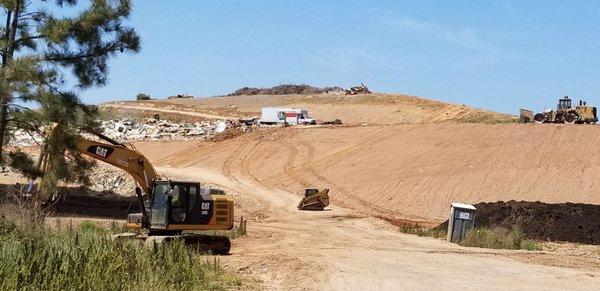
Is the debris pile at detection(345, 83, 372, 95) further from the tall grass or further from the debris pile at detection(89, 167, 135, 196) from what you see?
the tall grass

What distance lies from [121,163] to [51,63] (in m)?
4.72

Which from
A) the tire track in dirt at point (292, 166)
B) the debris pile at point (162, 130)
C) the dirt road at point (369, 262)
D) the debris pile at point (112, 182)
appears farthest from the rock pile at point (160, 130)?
the dirt road at point (369, 262)

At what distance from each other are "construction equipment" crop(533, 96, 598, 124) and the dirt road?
1394 inches

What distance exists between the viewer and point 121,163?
24516mm

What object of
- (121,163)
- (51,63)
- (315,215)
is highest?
(51,63)

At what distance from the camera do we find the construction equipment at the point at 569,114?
65.1 metres

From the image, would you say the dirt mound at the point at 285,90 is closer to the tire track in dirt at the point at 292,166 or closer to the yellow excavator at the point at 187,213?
the tire track in dirt at the point at 292,166

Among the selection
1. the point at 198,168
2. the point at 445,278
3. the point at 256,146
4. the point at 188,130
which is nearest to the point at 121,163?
the point at 445,278

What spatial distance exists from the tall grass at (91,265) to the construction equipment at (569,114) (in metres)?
54.3

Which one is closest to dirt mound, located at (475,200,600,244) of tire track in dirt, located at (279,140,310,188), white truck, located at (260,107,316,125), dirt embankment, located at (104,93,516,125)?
tire track in dirt, located at (279,140,310,188)

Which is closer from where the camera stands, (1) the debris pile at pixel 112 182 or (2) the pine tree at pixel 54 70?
(2) the pine tree at pixel 54 70

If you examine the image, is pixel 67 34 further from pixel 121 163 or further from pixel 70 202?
pixel 70 202

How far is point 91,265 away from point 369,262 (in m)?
9.32

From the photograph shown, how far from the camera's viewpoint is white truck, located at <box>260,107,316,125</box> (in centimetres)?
7556
